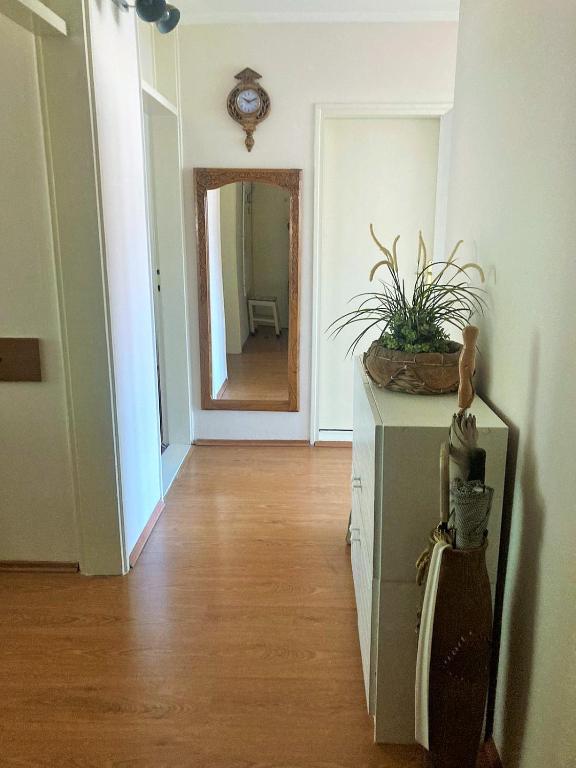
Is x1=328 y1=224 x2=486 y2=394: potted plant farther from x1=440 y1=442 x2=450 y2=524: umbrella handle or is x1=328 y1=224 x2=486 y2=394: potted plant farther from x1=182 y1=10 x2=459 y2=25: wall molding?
x1=182 y1=10 x2=459 y2=25: wall molding

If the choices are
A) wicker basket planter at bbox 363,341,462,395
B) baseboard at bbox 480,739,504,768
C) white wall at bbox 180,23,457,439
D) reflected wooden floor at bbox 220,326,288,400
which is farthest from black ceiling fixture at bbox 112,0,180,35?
baseboard at bbox 480,739,504,768

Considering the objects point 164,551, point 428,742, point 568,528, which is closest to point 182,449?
point 164,551

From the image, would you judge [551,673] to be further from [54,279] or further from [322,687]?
[54,279]

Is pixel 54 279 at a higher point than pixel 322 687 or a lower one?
higher

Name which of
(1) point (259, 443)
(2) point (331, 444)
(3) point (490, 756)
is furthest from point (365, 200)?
(3) point (490, 756)

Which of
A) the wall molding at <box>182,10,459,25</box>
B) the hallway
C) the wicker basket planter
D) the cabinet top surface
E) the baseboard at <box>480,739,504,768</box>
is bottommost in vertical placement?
the hallway

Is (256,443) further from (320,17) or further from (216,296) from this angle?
(320,17)

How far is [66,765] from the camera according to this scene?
1.57m

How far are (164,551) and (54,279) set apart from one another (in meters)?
1.25

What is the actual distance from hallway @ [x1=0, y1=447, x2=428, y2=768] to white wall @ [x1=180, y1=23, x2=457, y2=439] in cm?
204

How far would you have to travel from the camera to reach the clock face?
3.35m

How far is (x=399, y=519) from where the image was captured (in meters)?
1.50

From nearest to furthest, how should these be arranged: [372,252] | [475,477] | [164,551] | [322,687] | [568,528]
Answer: [568,528], [475,477], [322,687], [164,551], [372,252]

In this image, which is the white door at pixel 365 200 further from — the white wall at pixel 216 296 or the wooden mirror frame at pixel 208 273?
the white wall at pixel 216 296
